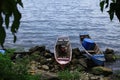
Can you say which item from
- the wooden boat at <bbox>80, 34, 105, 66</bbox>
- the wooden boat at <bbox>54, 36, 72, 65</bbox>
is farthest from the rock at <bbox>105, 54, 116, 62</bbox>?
the wooden boat at <bbox>54, 36, 72, 65</bbox>

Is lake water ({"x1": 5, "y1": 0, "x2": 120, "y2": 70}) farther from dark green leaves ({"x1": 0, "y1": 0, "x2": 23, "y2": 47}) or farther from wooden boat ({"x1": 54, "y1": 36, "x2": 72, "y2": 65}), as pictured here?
dark green leaves ({"x1": 0, "y1": 0, "x2": 23, "y2": 47})

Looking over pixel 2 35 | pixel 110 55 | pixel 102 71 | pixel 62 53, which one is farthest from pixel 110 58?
pixel 2 35

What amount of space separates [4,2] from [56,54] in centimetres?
2257

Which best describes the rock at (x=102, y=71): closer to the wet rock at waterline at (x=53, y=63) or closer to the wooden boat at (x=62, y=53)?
the wet rock at waterline at (x=53, y=63)

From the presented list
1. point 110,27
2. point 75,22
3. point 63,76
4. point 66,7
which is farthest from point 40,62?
point 66,7

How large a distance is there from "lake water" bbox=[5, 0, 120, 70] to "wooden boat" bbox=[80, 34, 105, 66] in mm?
2238

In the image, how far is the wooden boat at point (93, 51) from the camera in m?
23.8

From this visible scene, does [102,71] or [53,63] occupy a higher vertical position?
[102,71]

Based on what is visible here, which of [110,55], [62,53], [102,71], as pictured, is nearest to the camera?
[102,71]

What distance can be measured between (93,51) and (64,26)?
1664cm

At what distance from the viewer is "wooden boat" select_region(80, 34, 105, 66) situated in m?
23.8

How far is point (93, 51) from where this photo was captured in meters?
26.1

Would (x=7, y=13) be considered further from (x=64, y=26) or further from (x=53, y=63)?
(x=64, y=26)

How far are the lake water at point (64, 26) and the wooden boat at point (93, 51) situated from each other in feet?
7.34
